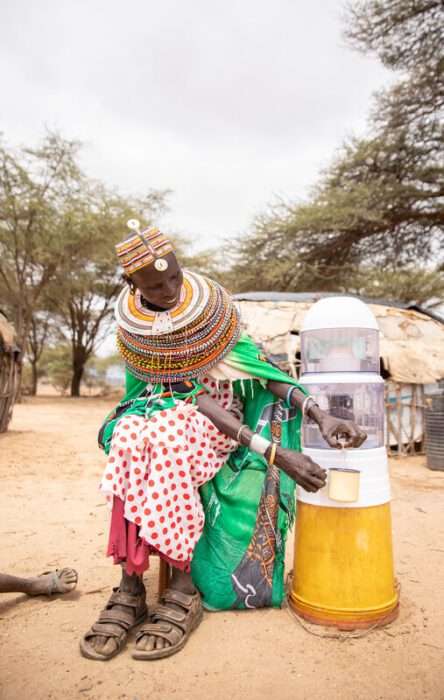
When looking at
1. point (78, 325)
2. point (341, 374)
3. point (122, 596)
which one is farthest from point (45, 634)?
point (78, 325)

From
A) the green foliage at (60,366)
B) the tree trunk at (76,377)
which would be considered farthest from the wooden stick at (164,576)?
the green foliage at (60,366)

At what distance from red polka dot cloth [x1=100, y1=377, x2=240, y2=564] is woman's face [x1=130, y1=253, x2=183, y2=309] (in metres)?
0.44

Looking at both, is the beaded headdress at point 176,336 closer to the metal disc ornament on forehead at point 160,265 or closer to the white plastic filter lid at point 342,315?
the metal disc ornament on forehead at point 160,265

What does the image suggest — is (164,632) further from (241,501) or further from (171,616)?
(241,501)

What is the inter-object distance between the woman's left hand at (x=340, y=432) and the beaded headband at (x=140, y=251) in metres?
0.87

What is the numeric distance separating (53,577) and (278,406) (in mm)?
1307

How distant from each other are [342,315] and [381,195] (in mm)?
10287

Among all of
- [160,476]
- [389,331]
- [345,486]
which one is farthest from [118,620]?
[389,331]

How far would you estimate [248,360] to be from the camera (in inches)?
89.8

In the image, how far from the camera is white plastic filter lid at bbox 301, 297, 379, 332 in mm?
2316

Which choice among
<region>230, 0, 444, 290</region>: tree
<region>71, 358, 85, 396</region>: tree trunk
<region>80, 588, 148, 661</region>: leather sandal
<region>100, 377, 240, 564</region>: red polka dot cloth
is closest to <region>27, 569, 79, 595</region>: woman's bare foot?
<region>80, 588, 148, 661</region>: leather sandal

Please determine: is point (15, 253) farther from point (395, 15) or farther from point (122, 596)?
point (122, 596)

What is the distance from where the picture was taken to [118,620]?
201cm

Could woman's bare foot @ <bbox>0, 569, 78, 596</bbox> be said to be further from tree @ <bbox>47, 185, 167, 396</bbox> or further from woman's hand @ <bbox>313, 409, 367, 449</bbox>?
tree @ <bbox>47, 185, 167, 396</bbox>
